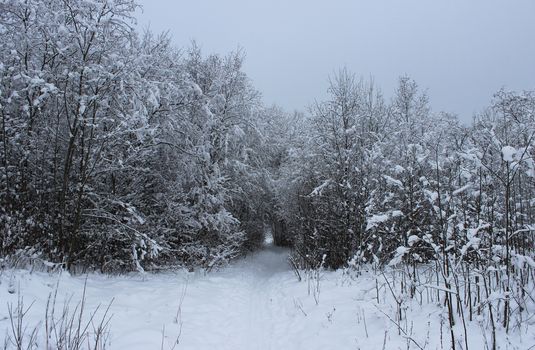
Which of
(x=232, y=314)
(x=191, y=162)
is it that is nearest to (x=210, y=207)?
(x=191, y=162)

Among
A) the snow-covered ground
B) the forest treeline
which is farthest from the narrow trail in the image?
the forest treeline

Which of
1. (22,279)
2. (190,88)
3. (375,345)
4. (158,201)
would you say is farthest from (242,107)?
(375,345)

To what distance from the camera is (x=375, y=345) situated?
5.12 meters

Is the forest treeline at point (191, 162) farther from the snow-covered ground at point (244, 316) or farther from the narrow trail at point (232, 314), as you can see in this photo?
the narrow trail at point (232, 314)

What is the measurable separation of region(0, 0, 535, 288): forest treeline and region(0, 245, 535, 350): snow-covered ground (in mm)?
999

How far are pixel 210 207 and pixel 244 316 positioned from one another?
24.0 ft

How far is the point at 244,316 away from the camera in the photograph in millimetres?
8297

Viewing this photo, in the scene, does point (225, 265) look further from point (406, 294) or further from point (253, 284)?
point (406, 294)

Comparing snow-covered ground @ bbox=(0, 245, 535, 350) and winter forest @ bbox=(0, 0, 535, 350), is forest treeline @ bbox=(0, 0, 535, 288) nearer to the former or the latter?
winter forest @ bbox=(0, 0, 535, 350)

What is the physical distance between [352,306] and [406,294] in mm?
1145

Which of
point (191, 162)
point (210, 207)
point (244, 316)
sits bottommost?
point (244, 316)

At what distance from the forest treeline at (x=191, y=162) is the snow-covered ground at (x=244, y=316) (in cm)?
100

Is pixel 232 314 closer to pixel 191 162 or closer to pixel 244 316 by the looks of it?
pixel 244 316

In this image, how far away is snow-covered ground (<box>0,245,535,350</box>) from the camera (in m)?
5.12
